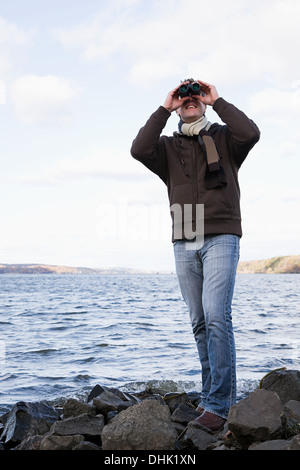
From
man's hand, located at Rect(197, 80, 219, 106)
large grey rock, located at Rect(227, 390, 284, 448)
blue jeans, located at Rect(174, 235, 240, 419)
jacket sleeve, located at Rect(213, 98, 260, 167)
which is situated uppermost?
man's hand, located at Rect(197, 80, 219, 106)

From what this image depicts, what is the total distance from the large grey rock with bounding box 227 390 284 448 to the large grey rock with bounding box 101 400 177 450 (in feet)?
1.48

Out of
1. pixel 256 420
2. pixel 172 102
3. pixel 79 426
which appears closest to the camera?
pixel 256 420

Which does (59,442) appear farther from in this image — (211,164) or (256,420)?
(211,164)

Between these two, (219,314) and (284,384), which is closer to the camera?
(219,314)

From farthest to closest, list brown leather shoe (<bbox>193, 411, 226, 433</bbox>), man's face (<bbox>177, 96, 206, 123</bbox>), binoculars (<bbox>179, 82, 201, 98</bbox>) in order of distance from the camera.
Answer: man's face (<bbox>177, 96, 206, 123</bbox>)
binoculars (<bbox>179, 82, 201, 98</bbox>)
brown leather shoe (<bbox>193, 411, 226, 433</bbox>)

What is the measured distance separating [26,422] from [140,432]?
179cm

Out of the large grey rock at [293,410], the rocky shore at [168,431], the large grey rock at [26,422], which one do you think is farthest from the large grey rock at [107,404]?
the large grey rock at [293,410]

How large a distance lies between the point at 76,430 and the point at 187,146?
2.59m

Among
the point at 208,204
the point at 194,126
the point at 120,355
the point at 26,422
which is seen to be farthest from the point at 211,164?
the point at 120,355

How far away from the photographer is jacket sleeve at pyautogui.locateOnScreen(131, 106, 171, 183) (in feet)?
14.1

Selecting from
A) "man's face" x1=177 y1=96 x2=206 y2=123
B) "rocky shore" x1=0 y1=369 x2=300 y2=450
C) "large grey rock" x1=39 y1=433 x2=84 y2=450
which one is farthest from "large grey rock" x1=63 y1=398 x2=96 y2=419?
"man's face" x1=177 y1=96 x2=206 y2=123

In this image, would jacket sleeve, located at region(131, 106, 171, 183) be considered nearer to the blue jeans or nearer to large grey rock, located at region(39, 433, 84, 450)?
the blue jeans

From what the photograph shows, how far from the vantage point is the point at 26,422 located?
4.70 meters
